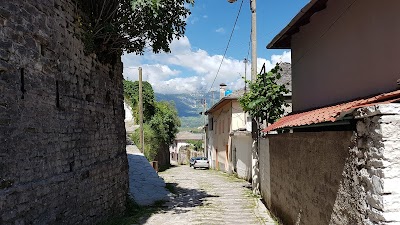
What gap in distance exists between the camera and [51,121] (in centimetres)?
613

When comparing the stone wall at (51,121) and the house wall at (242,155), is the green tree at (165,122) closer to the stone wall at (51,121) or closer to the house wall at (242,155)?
the house wall at (242,155)

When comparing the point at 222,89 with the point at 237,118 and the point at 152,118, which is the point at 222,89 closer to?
the point at 152,118

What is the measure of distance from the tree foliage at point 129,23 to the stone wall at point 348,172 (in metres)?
3.64

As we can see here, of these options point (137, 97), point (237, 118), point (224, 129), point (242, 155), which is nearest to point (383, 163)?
point (242, 155)

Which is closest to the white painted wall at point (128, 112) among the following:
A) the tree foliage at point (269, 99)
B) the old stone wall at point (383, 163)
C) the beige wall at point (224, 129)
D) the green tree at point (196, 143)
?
the beige wall at point (224, 129)

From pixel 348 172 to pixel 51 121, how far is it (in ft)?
15.1

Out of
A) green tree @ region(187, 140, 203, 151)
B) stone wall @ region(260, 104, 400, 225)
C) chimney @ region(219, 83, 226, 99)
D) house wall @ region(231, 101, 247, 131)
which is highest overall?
chimney @ region(219, 83, 226, 99)

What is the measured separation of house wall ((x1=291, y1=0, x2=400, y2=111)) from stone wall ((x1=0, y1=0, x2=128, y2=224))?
16.1 ft

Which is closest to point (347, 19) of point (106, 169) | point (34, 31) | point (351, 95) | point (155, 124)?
point (351, 95)

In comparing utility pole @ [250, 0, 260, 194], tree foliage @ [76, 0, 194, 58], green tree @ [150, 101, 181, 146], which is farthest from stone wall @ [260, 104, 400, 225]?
green tree @ [150, 101, 181, 146]

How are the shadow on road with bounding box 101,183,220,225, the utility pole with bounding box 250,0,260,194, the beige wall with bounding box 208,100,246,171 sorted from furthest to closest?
the beige wall with bounding box 208,100,246,171 < the utility pole with bounding box 250,0,260,194 < the shadow on road with bounding box 101,183,220,225

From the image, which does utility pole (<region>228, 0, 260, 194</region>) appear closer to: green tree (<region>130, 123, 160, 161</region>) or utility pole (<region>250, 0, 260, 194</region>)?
utility pole (<region>250, 0, 260, 194</region>)

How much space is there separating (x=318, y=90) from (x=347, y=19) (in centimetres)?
208

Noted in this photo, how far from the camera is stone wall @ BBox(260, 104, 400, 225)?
10.6 feet
